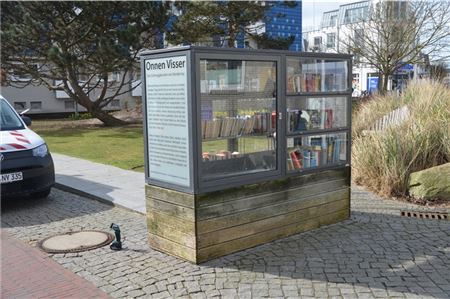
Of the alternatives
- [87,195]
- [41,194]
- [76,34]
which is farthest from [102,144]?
[87,195]

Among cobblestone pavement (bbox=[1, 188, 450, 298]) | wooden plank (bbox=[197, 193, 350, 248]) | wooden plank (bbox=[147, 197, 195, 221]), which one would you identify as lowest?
cobblestone pavement (bbox=[1, 188, 450, 298])

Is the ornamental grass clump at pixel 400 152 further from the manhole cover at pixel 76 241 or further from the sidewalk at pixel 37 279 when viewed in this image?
the sidewalk at pixel 37 279

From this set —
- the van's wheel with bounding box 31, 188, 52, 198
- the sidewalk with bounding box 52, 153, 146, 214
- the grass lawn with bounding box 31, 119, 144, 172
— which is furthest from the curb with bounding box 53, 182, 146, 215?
the grass lawn with bounding box 31, 119, 144, 172

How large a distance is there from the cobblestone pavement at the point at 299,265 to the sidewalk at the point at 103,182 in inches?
42.8

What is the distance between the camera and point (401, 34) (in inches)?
924

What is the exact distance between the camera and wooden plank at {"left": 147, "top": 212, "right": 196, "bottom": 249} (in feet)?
15.7

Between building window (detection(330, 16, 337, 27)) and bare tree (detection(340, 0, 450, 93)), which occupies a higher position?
building window (detection(330, 16, 337, 27))

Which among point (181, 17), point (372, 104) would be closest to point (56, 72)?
point (181, 17)

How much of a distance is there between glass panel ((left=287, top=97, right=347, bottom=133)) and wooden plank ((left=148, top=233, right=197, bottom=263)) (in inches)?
69.8

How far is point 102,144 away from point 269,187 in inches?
443

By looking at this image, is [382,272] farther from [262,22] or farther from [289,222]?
[262,22]

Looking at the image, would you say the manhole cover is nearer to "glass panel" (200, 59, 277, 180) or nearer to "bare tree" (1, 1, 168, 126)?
"glass panel" (200, 59, 277, 180)

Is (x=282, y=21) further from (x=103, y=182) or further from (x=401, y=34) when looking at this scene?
(x=103, y=182)

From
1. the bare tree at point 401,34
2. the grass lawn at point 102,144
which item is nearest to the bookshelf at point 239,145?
the grass lawn at point 102,144
